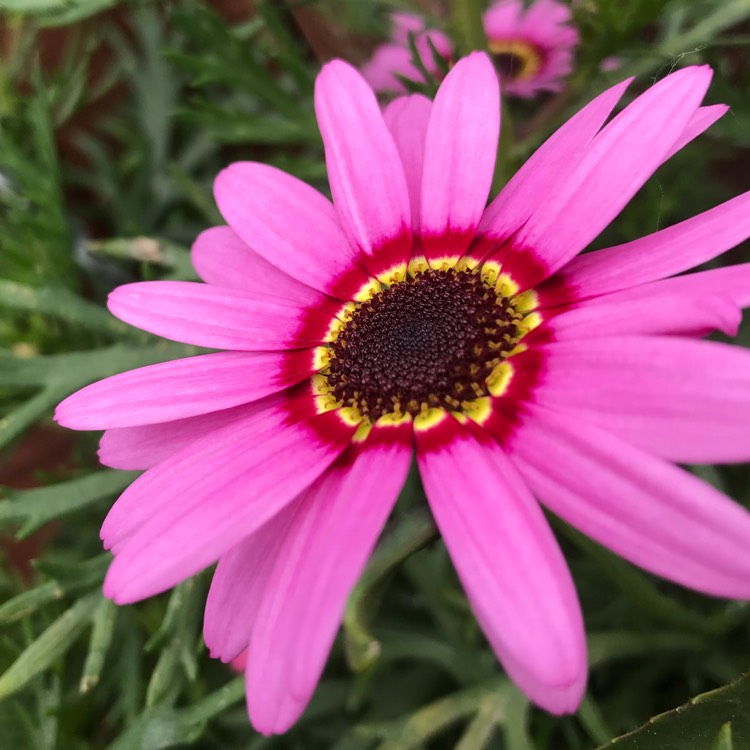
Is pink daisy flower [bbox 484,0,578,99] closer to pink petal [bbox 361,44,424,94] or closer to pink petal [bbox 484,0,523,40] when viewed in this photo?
pink petal [bbox 484,0,523,40]

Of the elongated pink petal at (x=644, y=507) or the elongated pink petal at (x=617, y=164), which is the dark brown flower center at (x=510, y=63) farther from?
the elongated pink petal at (x=644, y=507)

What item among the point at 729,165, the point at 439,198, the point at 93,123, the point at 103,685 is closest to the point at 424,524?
the point at 439,198

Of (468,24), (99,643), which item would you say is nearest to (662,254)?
(468,24)

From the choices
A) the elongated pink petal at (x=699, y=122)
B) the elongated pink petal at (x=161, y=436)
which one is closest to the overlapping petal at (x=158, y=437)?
the elongated pink petal at (x=161, y=436)

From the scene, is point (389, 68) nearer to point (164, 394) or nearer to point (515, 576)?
point (164, 394)

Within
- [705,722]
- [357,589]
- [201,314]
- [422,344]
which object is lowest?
[705,722]
